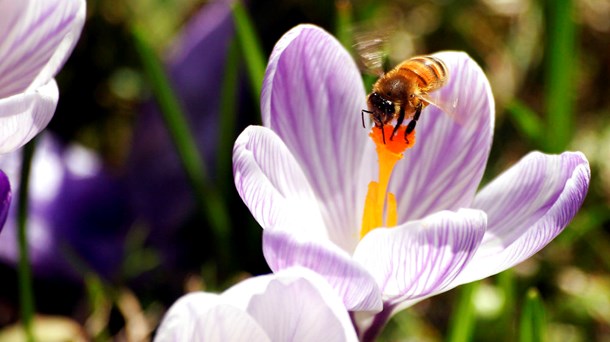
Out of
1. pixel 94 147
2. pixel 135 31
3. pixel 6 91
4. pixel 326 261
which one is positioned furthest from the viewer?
pixel 94 147

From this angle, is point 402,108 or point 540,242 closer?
point 540,242

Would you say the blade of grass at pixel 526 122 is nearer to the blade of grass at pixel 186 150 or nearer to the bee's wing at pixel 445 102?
the bee's wing at pixel 445 102

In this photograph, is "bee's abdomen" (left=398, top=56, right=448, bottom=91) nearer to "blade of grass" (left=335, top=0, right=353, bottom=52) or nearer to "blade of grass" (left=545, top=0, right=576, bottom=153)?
"blade of grass" (left=335, top=0, right=353, bottom=52)

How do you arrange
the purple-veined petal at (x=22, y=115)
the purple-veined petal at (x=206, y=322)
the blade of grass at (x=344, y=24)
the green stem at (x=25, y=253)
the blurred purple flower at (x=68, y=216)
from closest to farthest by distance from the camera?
the purple-veined petal at (x=206, y=322)
the purple-veined petal at (x=22, y=115)
the green stem at (x=25, y=253)
the blade of grass at (x=344, y=24)
the blurred purple flower at (x=68, y=216)

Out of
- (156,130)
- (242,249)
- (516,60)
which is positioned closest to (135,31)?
(156,130)

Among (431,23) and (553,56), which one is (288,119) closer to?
(553,56)

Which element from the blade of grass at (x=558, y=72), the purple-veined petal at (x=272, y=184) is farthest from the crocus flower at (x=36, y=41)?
the blade of grass at (x=558, y=72)
